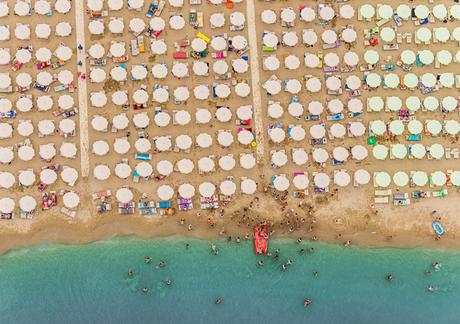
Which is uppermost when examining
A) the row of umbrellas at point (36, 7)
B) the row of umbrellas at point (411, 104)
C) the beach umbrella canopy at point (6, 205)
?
the row of umbrellas at point (36, 7)

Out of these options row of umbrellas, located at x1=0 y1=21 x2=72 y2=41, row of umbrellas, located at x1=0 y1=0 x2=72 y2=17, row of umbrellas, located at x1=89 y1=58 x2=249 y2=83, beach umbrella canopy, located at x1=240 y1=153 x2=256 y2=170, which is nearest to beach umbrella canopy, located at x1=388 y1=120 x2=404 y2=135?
beach umbrella canopy, located at x1=240 y1=153 x2=256 y2=170

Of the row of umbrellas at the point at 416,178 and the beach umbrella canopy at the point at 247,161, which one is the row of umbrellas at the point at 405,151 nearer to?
the row of umbrellas at the point at 416,178

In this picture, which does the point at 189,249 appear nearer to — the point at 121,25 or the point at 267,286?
the point at 267,286

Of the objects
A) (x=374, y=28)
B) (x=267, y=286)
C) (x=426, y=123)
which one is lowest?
(x=267, y=286)

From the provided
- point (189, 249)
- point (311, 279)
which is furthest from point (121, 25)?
point (311, 279)

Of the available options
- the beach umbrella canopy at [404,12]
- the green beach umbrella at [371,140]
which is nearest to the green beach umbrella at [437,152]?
the green beach umbrella at [371,140]

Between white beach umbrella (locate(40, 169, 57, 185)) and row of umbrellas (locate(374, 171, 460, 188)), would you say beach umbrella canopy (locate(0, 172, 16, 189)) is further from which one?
row of umbrellas (locate(374, 171, 460, 188))

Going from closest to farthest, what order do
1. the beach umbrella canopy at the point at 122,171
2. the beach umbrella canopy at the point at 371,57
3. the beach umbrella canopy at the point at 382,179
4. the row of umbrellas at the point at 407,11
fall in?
the beach umbrella canopy at the point at 122,171, the beach umbrella canopy at the point at 382,179, the beach umbrella canopy at the point at 371,57, the row of umbrellas at the point at 407,11
